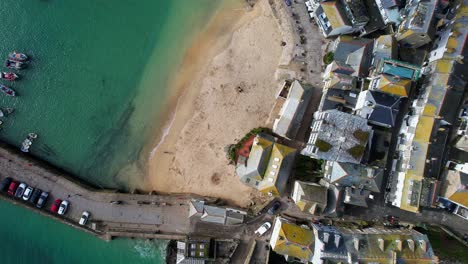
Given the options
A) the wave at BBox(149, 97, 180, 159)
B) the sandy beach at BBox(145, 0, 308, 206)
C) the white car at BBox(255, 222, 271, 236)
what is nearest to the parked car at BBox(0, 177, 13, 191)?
the sandy beach at BBox(145, 0, 308, 206)

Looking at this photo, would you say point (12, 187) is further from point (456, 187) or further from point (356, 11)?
point (456, 187)

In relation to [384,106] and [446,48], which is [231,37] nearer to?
[384,106]

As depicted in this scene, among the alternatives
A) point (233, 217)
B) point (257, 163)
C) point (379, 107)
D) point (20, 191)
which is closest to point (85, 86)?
point (20, 191)

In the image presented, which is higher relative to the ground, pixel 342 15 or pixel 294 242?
pixel 342 15

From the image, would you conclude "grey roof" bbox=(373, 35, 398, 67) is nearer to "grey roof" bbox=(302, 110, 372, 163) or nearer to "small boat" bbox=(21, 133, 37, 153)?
"grey roof" bbox=(302, 110, 372, 163)

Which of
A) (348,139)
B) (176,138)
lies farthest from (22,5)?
(348,139)
